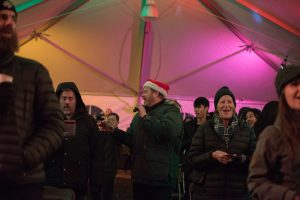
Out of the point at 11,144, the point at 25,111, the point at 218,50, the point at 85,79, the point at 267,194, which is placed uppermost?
the point at 218,50

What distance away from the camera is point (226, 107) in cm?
451

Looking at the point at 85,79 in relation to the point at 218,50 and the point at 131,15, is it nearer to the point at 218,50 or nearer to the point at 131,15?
the point at 131,15

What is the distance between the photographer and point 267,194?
2.64 meters

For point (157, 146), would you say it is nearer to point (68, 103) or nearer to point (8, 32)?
point (68, 103)

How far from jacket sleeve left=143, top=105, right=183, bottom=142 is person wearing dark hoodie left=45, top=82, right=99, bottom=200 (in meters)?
0.55

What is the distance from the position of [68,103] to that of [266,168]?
2.58m

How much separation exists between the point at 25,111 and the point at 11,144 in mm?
202

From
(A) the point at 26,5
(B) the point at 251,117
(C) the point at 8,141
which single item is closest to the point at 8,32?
(C) the point at 8,141

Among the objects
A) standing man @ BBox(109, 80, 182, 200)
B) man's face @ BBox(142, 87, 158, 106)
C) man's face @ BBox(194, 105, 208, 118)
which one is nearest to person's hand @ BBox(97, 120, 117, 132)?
standing man @ BBox(109, 80, 182, 200)

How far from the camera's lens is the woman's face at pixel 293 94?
2.73 m

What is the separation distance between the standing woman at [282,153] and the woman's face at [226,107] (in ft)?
5.40

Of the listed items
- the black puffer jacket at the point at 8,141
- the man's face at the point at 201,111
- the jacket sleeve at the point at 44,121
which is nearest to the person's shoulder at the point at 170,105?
the man's face at the point at 201,111

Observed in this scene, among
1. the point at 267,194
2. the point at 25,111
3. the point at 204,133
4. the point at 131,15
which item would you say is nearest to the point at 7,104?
the point at 25,111

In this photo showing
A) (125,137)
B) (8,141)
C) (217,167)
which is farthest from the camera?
(125,137)
